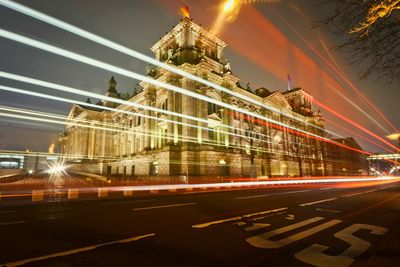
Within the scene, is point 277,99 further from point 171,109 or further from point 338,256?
point 338,256

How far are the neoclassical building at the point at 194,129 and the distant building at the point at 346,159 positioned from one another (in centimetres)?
1478

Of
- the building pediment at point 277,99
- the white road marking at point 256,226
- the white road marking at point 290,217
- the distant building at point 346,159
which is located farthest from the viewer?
the distant building at point 346,159

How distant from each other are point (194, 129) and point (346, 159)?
8128 centimetres

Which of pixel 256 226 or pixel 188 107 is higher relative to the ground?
pixel 188 107

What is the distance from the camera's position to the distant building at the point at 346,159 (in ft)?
274

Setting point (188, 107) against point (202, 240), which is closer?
point (202, 240)

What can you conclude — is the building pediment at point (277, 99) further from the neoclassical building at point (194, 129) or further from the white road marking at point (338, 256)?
the white road marking at point (338, 256)

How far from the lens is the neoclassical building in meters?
35.5

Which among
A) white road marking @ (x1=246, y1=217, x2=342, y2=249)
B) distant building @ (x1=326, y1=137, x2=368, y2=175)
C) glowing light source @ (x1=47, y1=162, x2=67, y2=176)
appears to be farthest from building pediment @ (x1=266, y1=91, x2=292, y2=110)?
glowing light source @ (x1=47, y1=162, x2=67, y2=176)

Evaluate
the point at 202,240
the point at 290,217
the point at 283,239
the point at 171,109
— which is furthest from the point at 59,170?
the point at 283,239

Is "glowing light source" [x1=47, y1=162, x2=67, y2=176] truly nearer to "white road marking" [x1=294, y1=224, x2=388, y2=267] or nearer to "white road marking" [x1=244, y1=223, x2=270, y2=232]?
"white road marking" [x1=244, y1=223, x2=270, y2=232]

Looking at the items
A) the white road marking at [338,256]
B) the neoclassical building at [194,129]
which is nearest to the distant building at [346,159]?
the neoclassical building at [194,129]

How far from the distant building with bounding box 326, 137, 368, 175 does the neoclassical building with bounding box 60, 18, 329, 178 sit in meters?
14.8

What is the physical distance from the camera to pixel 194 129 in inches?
1399
